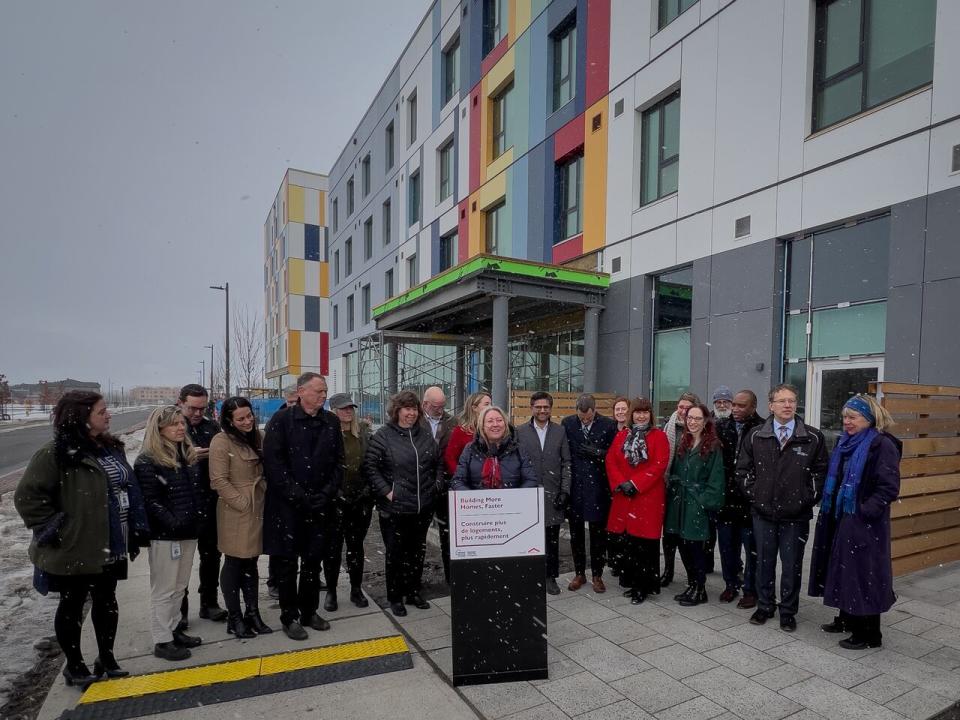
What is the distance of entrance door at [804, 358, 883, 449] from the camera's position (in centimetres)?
746

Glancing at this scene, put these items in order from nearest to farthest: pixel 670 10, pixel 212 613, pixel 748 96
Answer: pixel 212 613 → pixel 748 96 → pixel 670 10

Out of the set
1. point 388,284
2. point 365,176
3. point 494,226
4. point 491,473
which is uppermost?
point 365,176

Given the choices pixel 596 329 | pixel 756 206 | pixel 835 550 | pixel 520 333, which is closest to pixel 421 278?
pixel 520 333

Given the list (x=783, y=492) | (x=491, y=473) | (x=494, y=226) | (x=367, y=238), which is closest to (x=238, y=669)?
(x=491, y=473)

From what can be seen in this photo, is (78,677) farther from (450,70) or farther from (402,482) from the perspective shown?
(450,70)

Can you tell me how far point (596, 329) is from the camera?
1186 cm

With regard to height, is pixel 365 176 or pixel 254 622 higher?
pixel 365 176

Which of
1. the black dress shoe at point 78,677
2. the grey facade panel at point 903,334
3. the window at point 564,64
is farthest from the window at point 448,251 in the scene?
the black dress shoe at point 78,677

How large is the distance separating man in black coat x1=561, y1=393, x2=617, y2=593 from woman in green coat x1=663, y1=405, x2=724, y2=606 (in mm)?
605

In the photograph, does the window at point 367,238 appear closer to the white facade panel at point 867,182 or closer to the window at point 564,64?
the window at point 564,64

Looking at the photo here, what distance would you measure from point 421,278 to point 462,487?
17169mm

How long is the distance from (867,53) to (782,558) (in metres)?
7.22

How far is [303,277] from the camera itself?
1613 inches

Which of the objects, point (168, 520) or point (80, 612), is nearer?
point (80, 612)
